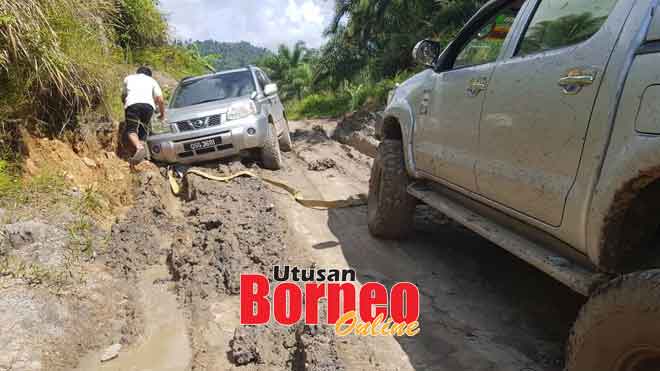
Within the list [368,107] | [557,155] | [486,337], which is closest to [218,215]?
[486,337]

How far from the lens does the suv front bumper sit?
20.8ft

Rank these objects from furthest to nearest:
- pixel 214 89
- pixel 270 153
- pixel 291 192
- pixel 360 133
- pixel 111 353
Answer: pixel 360 133 < pixel 214 89 < pixel 270 153 < pixel 291 192 < pixel 111 353

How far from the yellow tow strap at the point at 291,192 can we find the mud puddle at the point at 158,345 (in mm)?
2036

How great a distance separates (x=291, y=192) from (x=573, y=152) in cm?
411

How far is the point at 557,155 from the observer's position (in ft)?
6.42

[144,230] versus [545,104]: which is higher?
[545,104]

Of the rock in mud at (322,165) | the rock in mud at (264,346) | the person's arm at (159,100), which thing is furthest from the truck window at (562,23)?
the person's arm at (159,100)

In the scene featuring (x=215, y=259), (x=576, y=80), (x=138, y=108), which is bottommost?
(x=215, y=259)

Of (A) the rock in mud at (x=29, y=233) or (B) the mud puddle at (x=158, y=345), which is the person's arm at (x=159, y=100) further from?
(B) the mud puddle at (x=158, y=345)

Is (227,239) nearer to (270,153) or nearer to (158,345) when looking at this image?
(158,345)

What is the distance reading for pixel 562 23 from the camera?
7.24 ft

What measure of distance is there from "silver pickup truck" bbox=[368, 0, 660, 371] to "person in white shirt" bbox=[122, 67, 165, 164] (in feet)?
Answer: 15.5

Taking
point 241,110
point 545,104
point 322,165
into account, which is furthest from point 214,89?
point 545,104

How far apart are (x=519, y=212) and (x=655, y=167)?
851 millimetres
